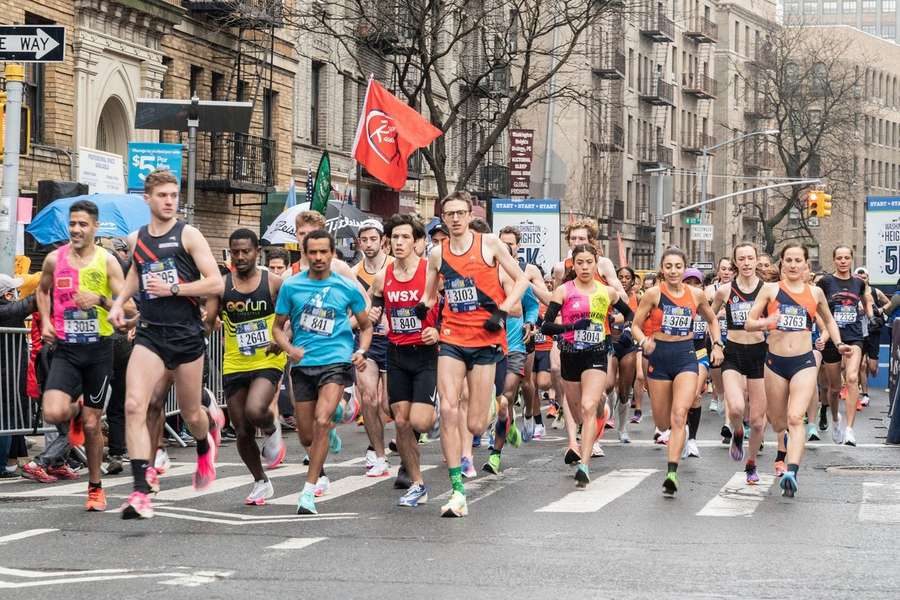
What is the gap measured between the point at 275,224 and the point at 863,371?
8319mm

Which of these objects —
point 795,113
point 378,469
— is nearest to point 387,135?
point 378,469

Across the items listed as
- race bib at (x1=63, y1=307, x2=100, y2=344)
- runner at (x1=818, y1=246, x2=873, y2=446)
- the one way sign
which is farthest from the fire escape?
race bib at (x1=63, y1=307, x2=100, y2=344)

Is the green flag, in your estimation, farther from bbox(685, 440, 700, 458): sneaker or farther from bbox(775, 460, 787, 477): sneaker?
bbox(775, 460, 787, 477): sneaker

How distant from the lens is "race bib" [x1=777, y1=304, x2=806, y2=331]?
43.0ft

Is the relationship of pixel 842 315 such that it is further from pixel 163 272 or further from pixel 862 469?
pixel 163 272

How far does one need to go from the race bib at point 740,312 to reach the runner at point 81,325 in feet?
18.1

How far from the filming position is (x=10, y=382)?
14211 millimetres

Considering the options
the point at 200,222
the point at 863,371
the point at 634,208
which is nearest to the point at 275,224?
the point at 863,371

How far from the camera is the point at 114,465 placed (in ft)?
47.4

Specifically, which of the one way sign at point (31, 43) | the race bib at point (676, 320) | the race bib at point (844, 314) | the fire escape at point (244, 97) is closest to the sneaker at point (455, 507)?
the race bib at point (676, 320)

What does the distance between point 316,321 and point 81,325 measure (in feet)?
5.28

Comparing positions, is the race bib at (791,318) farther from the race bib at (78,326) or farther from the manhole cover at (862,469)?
the race bib at (78,326)

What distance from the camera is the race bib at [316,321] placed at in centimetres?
1142

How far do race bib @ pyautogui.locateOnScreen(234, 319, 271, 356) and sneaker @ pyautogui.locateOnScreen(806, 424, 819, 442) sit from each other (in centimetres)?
869
